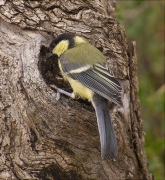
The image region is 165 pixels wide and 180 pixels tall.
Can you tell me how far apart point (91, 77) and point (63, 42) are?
1.11ft

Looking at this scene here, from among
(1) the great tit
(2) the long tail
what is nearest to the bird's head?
(1) the great tit

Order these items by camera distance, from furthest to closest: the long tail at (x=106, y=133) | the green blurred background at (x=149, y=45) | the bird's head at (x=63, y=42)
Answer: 1. the green blurred background at (x=149, y=45)
2. the bird's head at (x=63, y=42)
3. the long tail at (x=106, y=133)

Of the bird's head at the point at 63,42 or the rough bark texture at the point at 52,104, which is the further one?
the bird's head at the point at 63,42

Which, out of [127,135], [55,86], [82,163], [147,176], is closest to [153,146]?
[147,176]

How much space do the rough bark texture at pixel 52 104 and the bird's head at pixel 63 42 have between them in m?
0.07

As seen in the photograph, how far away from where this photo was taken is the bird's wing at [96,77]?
301cm

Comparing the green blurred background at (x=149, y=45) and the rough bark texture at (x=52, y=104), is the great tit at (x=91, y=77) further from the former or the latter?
the green blurred background at (x=149, y=45)

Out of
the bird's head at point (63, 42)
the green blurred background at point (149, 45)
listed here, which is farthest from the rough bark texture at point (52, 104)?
the green blurred background at point (149, 45)

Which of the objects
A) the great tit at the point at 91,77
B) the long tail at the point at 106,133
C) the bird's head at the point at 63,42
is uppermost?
the bird's head at the point at 63,42

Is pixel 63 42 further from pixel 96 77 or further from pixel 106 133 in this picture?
pixel 106 133

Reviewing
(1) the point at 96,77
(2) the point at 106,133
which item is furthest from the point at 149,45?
(2) the point at 106,133

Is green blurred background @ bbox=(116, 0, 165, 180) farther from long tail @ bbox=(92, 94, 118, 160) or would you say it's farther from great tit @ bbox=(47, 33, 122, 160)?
long tail @ bbox=(92, 94, 118, 160)

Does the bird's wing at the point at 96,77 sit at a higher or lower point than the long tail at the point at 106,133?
higher

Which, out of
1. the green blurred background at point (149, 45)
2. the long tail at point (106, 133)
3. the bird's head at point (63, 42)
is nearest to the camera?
the long tail at point (106, 133)
